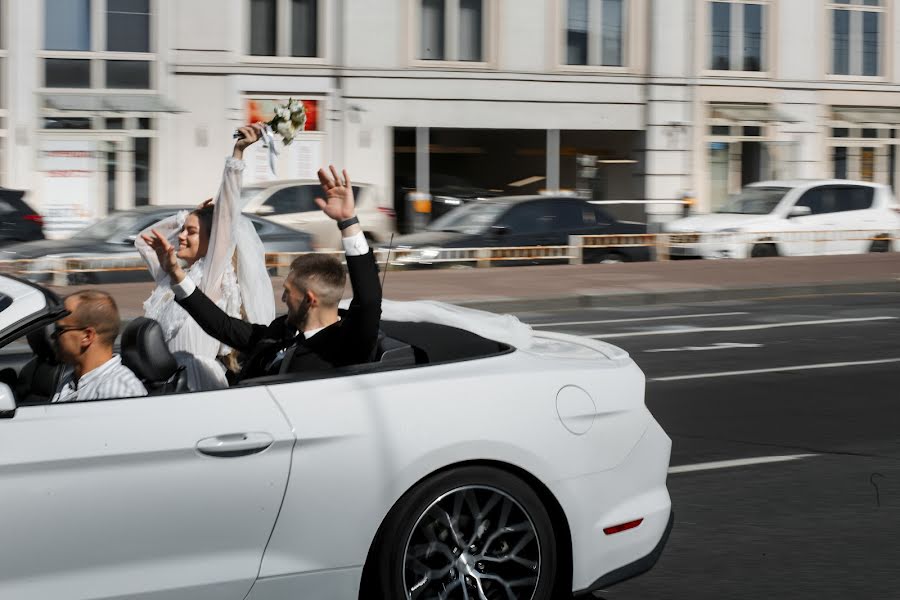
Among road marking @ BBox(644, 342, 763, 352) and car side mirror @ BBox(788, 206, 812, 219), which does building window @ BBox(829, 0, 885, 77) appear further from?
road marking @ BBox(644, 342, 763, 352)

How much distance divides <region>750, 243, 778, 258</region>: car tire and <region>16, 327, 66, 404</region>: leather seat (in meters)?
19.5

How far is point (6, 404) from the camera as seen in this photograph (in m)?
3.88

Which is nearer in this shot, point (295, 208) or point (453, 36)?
point (295, 208)

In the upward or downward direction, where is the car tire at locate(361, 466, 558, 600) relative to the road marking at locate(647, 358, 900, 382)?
upward

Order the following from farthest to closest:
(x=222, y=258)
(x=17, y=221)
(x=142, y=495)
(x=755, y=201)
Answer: (x=755, y=201)
(x=17, y=221)
(x=222, y=258)
(x=142, y=495)

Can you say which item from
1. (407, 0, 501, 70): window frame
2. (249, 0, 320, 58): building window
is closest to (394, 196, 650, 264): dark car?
(249, 0, 320, 58): building window

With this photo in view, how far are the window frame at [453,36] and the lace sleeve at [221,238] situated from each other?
2598cm

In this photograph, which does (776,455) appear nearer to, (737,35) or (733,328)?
(733,328)

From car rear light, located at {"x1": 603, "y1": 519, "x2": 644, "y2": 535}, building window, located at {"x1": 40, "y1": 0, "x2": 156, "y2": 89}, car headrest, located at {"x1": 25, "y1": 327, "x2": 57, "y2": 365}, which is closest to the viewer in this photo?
car rear light, located at {"x1": 603, "y1": 519, "x2": 644, "y2": 535}

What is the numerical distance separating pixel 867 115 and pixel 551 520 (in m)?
33.5

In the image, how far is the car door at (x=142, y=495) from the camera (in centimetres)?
388

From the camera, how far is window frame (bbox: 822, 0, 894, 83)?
35.6m

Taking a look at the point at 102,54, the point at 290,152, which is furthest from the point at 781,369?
the point at 102,54

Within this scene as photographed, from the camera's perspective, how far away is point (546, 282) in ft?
63.0
